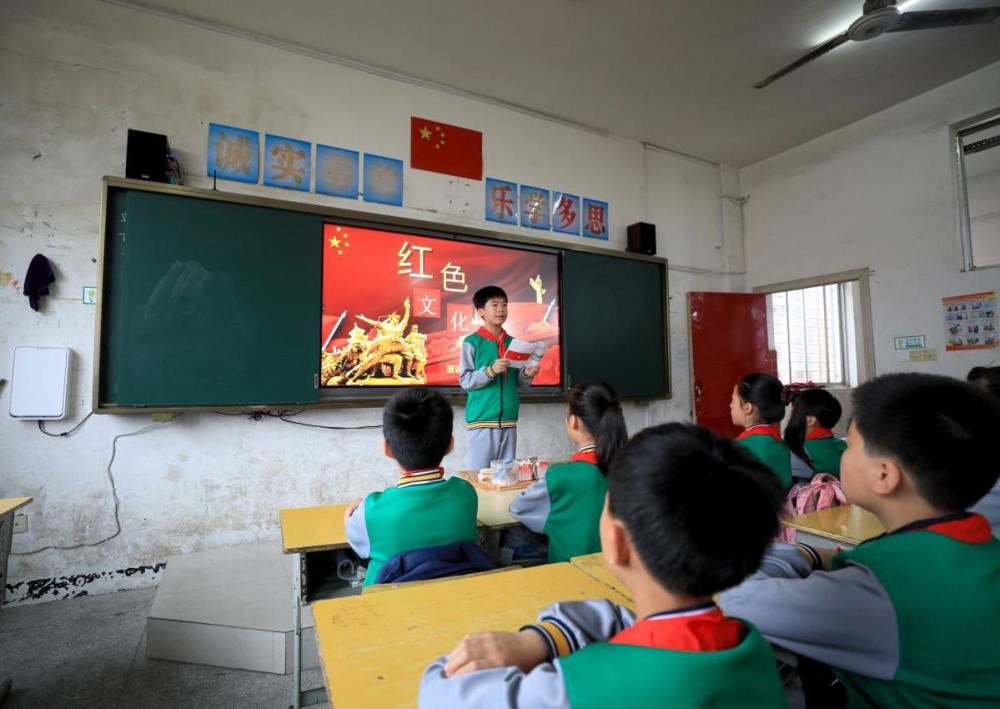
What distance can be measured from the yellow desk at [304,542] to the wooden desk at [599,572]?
2.22ft

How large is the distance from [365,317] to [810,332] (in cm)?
527

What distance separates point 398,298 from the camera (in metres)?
3.51

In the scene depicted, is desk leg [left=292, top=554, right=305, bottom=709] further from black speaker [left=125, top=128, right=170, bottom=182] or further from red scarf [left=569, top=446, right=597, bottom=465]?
black speaker [left=125, top=128, right=170, bottom=182]

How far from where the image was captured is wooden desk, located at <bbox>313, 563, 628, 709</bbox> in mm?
710

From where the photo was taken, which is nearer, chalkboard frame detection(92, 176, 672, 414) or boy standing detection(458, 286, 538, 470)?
chalkboard frame detection(92, 176, 672, 414)

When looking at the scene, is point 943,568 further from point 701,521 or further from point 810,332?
point 810,332

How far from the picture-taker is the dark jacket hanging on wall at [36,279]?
8.57 feet

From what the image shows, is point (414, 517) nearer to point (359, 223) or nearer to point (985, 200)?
point (359, 223)

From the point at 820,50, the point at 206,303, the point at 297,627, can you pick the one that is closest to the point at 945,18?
the point at 820,50

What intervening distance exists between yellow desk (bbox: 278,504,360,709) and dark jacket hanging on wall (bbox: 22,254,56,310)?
2052 millimetres

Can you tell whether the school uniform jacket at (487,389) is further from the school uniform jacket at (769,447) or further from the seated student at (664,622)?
the seated student at (664,622)

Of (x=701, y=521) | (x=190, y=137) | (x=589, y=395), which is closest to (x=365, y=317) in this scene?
(x=190, y=137)

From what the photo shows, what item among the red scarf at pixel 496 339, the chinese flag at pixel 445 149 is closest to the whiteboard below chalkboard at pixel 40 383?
the red scarf at pixel 496 339

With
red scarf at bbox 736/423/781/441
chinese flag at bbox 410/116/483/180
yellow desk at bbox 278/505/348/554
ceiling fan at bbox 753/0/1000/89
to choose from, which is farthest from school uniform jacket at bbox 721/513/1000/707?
chinese flag at bbox 410/116/483/180
